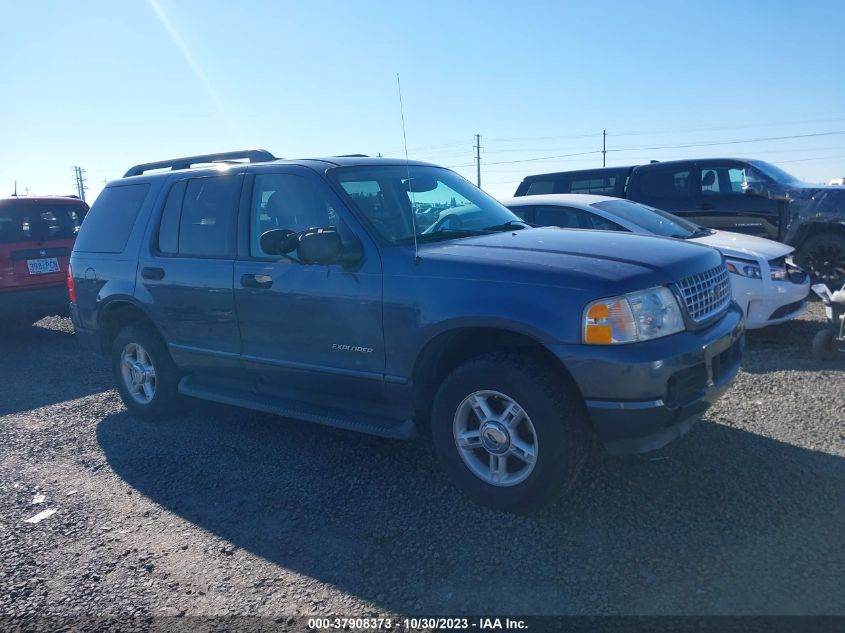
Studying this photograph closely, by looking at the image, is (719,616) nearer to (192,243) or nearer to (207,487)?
(207,487)

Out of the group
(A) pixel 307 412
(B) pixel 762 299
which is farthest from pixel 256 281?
(B) pixel 762 299

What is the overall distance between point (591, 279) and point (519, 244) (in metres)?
0.70

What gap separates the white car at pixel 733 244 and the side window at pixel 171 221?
384 centimetres

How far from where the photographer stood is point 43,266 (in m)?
9.15

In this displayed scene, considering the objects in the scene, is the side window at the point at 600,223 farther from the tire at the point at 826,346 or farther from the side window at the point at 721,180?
the side window at the point at 721,180

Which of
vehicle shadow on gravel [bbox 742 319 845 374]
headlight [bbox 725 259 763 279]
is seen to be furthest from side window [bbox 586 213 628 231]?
vehicle shadow on gravel [bbox 742 319 845 374]

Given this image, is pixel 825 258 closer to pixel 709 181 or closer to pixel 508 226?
pixel 709 181

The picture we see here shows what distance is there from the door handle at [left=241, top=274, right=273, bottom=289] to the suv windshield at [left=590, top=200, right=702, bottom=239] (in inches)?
174

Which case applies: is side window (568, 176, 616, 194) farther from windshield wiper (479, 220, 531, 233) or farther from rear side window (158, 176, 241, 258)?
rear side window (158, 176, 241, 258)

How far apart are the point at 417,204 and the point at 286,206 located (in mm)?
872

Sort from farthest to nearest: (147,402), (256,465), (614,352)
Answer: (147,402), (256,465), (614,352)

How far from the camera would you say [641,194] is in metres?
10.3

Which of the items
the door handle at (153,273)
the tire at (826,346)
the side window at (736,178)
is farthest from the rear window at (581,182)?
the door handle at (153,273)

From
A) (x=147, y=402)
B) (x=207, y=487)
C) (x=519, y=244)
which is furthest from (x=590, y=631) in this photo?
(x=147, y=402)
